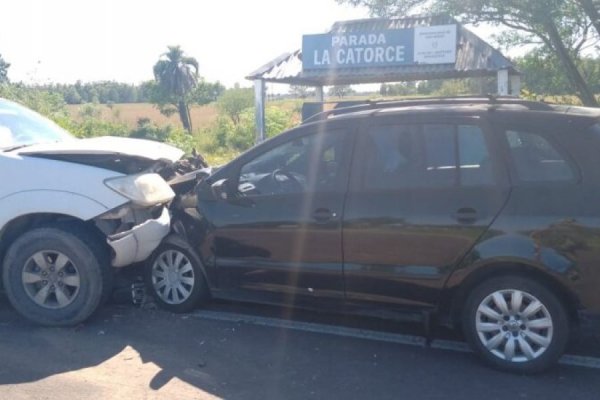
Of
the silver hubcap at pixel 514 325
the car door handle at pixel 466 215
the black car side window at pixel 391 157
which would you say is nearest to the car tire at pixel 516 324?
the silver hubcap at pixel 514 325

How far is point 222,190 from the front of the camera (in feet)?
17.6

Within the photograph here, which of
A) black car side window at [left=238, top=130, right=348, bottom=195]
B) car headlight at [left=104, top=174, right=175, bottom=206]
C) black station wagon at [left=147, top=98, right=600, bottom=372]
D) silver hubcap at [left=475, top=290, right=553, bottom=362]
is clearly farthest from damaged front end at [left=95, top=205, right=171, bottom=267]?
silver hubcap at [left=475, top=290, right=553, bottom=362]

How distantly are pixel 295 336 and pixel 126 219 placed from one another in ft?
5.73

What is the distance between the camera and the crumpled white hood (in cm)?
552

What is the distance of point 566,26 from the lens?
14.3 m

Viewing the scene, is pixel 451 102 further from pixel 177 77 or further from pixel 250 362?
pixel 177 77

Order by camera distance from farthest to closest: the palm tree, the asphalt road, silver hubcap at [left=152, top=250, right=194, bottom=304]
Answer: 1. the palm tree
2. silver hubcap at [left=152, top=250, right=194, bottom=304]
3. the asphalt road

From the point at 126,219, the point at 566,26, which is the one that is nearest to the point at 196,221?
the point at 126,219

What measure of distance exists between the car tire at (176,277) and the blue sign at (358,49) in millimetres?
11130

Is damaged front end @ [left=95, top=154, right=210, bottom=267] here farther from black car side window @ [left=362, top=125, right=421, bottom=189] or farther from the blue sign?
the blue sign

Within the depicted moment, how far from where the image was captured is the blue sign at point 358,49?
15586mm

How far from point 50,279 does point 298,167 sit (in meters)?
2.28

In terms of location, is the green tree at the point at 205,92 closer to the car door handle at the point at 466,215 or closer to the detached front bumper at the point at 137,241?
the detached front bumper at the point at 137,241

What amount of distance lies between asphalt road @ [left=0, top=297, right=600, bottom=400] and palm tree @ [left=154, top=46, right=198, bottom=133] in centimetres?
5849
